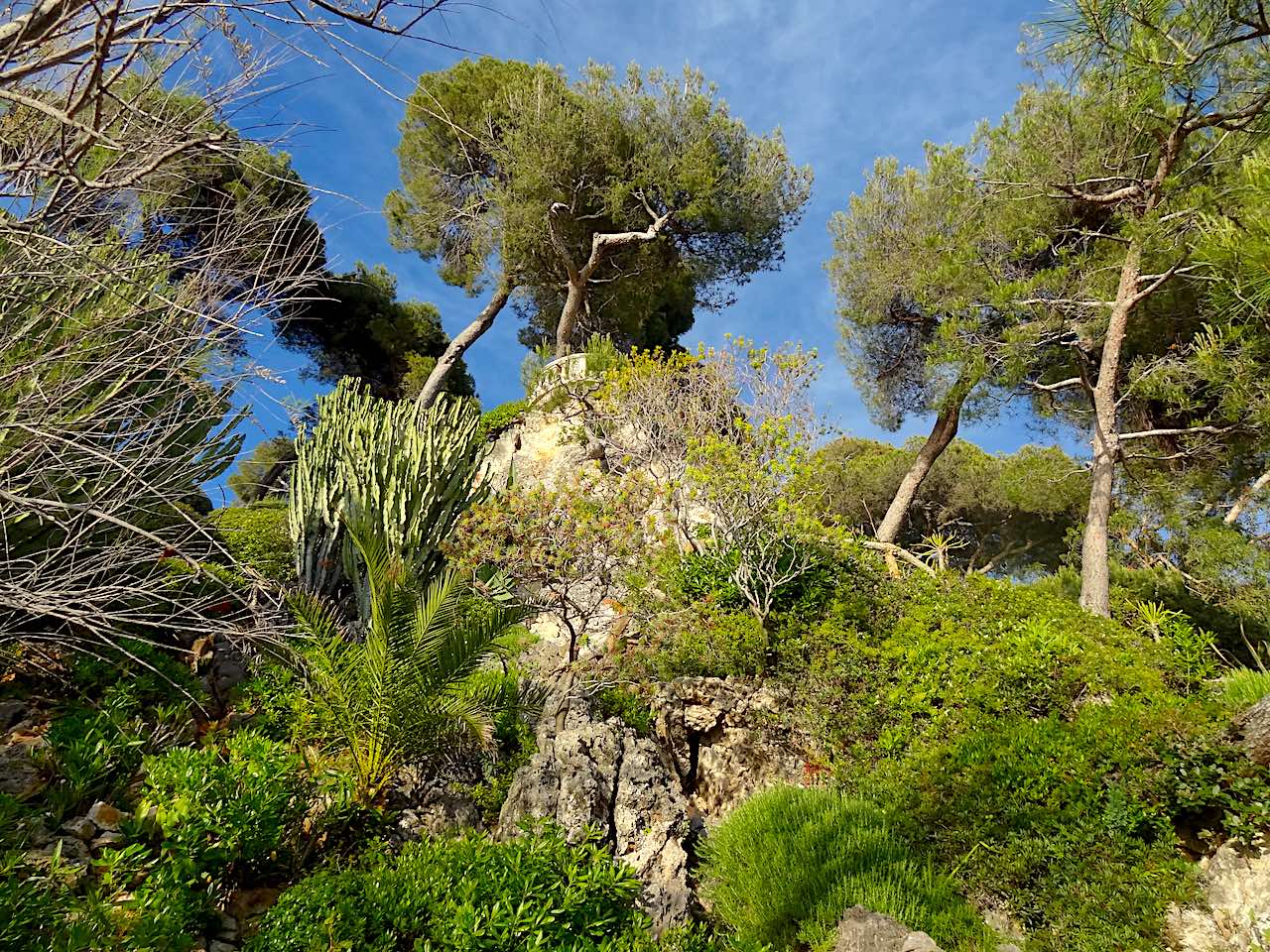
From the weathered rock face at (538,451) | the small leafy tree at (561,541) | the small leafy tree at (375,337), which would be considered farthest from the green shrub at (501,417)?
the small leafy tree at (561,541)

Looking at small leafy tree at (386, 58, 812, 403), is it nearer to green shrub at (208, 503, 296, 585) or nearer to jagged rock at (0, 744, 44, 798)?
green shrub at (208, 503, 296, 585)

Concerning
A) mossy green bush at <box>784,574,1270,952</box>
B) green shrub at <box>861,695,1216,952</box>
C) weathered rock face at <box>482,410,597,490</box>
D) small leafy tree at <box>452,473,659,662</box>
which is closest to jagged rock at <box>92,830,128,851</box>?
small leafy tree at <box>452,473,659,662</box>

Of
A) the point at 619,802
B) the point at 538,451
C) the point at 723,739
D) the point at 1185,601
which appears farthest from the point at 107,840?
the point at 1185,601

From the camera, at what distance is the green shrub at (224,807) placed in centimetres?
338

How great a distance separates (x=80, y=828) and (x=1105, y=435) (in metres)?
11.0

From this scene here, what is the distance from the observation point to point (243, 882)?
375cm

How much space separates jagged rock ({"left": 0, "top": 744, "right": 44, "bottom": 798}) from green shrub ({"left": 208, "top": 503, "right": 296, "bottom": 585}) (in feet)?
7.83

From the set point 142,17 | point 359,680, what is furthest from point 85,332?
point 359,680

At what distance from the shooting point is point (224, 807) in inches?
139

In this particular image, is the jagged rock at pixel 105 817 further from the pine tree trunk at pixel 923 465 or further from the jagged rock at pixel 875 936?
the pine tree trunk at pixel 923 465

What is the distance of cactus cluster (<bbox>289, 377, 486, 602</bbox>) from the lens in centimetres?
656

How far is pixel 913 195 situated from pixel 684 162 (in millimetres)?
4797

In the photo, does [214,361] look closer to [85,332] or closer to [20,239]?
[85,332]

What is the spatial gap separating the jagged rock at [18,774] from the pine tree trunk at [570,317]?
12208 millimetres
